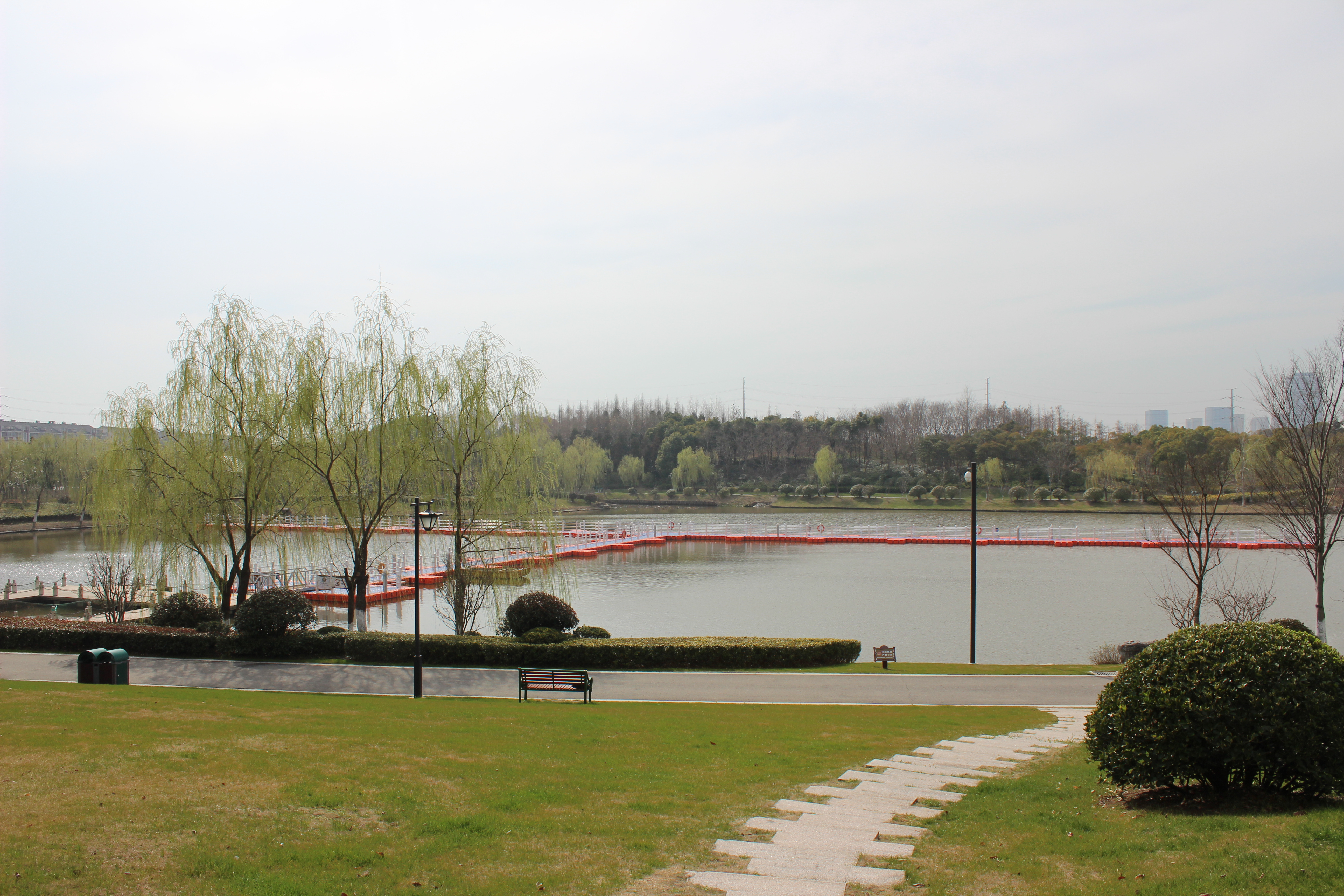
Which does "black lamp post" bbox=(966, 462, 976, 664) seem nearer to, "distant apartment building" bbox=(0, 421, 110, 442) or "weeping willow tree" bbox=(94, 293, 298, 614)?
"weeping willow tree" bbox=(94, 293, 298, 614)

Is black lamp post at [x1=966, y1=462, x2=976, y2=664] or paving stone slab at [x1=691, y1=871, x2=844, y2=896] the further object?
black lamp post at [x1=966, y1=462, x2=976, y2=664]

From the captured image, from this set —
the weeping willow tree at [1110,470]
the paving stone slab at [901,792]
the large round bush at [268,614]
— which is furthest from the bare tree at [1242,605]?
the weeping willow tree at [1110,470]

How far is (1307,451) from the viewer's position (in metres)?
18.4

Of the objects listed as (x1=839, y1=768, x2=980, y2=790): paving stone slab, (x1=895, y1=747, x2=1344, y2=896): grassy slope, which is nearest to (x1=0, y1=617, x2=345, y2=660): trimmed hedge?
(x1=839, y1=768, x2=980, y2=790): paving stone slab

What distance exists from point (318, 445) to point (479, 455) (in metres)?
4.32

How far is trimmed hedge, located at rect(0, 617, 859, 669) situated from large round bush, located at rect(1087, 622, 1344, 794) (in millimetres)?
11529

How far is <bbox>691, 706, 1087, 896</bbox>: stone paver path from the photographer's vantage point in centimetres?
504

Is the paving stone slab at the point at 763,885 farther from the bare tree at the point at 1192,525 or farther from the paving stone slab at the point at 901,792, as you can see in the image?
the bare tree at the point at 1192,525

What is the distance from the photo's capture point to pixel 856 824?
20.5 ft

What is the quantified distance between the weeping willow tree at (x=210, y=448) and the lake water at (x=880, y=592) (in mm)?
4293

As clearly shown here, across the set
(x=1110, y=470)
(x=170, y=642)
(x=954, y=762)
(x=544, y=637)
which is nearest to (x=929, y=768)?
(x=954, y=762)

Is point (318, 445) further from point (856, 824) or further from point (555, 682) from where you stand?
point (856, 824)

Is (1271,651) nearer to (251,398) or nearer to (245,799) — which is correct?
(245,799)

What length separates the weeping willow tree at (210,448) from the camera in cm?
2134
